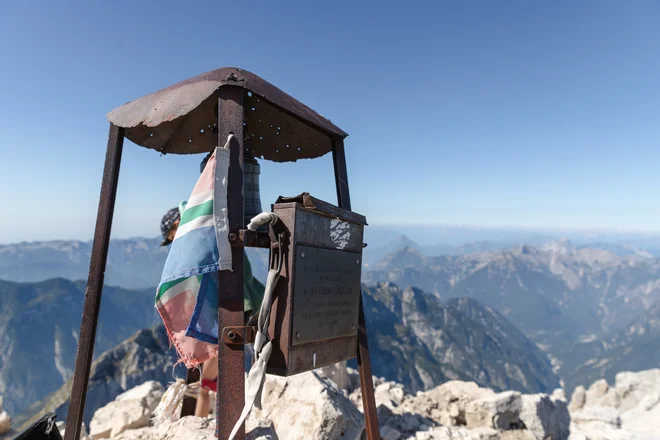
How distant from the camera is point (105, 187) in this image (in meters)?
4.28

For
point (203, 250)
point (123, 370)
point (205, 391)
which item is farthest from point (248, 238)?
point (123, 370)

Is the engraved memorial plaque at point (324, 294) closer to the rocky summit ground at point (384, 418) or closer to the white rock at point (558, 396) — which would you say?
the rocky summit ground at point (384, 418)

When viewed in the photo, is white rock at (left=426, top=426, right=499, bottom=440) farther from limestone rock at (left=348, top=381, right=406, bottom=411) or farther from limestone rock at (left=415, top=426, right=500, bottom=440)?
limestone rock at (left=348, top=381, right=406, bottom=411)

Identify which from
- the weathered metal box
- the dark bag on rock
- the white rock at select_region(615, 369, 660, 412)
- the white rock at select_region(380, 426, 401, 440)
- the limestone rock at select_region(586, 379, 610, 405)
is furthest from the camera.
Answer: the limestone rock at select_region(586, 379, 610, 405)

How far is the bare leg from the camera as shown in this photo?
20.3 ft

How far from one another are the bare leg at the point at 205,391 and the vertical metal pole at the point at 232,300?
3142 millimetres

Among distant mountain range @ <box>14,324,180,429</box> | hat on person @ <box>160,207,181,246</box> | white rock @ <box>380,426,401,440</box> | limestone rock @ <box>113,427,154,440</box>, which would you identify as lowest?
distant mountain range @ <box>14,324,180,429</box>

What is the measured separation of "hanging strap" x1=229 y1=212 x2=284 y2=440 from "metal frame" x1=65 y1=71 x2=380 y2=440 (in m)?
0.13

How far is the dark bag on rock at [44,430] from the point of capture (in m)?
3.95

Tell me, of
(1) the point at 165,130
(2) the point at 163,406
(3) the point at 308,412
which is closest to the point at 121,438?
(2) the point at 163,406

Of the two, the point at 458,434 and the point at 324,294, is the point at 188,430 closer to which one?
the point at 324,294

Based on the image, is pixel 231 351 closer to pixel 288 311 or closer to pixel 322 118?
pixel 288 311

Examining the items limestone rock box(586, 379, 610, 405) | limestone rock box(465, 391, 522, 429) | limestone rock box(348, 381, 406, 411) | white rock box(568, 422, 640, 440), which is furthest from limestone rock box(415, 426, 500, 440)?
limestone rock box(586, 379, 610, 405)

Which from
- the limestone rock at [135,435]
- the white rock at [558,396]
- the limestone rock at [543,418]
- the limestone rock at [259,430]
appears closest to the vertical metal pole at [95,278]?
the limestone rock at [259,430]
